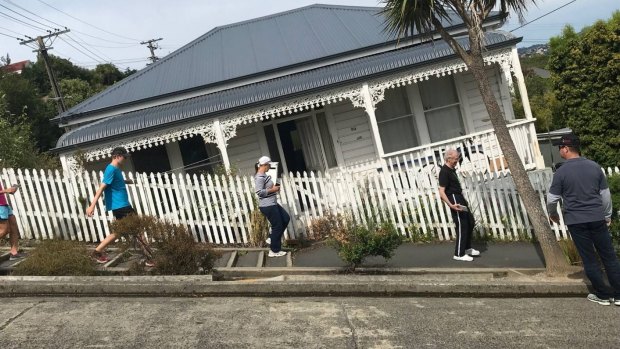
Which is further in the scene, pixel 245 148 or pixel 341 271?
pixel 245 148

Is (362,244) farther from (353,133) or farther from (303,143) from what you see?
(303,143)

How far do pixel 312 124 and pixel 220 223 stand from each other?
5513 mm

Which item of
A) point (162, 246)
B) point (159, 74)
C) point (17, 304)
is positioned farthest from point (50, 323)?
point (159, 74)

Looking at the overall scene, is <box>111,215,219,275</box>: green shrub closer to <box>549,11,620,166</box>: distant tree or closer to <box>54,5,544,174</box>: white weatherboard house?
<box>54,5,544,174</box>: white weatherboard house

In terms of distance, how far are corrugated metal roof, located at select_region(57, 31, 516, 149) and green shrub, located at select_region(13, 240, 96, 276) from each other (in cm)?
564

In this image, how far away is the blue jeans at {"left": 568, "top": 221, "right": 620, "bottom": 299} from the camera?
5250mm

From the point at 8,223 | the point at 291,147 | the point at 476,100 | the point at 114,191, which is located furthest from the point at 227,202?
the point at 476,100

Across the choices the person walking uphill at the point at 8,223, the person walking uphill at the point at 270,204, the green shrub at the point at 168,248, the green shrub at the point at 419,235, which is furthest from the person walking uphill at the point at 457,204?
the person walking uphill at the point at 8,223

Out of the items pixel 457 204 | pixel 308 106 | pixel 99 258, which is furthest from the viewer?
pixel 308 106

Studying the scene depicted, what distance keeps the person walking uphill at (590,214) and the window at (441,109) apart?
8.49 m

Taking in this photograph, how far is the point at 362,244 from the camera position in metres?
6.54

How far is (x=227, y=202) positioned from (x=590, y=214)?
5604 mm

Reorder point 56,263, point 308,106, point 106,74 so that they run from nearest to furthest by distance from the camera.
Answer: point 56,263 → point 308,106 → point 106,74

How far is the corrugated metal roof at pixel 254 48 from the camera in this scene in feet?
44.8
